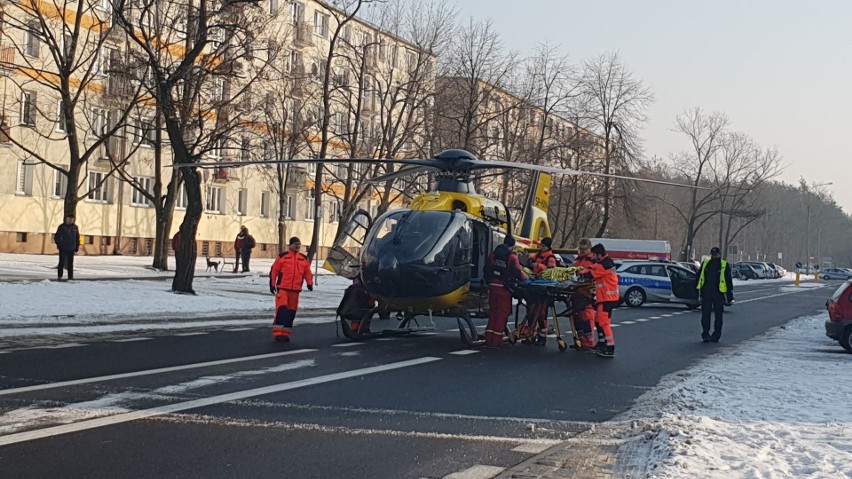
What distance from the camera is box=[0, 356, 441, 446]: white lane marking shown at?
6.83 m

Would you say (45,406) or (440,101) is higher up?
(440,101)

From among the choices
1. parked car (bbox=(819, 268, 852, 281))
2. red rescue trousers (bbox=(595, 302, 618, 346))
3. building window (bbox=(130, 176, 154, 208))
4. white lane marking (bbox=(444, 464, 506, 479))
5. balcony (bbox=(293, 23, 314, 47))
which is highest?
balcony (bbox=(293, 23, 314, 47))

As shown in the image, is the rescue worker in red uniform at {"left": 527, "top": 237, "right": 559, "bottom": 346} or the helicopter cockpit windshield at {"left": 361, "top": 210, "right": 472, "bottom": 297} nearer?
the helicopter cockpit windshield at {"left": 361, "top": 210, "right": 472, "bottom": 297}

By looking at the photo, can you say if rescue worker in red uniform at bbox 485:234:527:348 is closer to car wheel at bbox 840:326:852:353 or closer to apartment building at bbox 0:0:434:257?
car wheel at bbox 840:326:852:353

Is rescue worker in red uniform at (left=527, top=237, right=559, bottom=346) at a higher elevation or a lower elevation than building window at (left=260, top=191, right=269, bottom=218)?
lower

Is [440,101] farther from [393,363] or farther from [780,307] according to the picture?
[393,363]

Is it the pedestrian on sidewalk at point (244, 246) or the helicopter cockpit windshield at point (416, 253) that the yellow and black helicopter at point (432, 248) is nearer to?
the helicopter cockpit windshield at point (416, 253)

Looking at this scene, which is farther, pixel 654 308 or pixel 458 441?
pixel 654 308

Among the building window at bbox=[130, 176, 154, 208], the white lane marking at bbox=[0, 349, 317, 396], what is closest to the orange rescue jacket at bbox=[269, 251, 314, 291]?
the white lane marking at bbox=[0, 349, 317, 396]

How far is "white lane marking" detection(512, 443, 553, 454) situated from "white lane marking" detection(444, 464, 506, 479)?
28.7 inches

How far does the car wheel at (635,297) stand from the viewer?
32.2 meters

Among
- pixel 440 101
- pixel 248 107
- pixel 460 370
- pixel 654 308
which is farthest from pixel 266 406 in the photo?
pixel 440 101

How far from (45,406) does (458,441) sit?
3.62 m

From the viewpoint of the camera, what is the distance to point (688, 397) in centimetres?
1034
